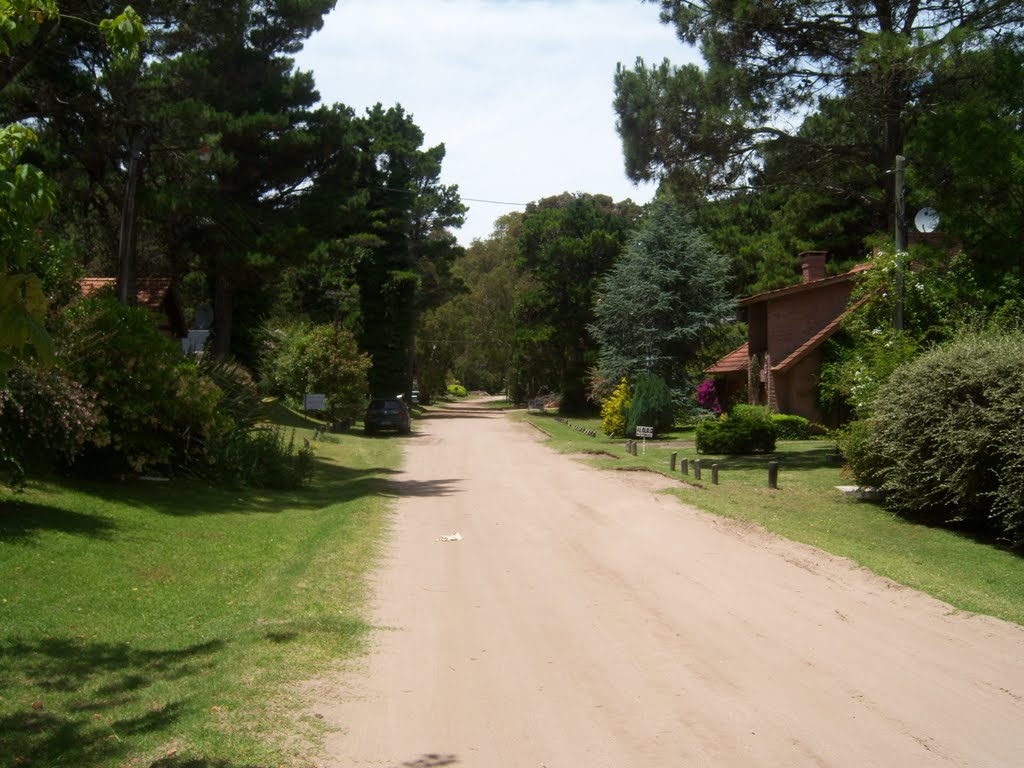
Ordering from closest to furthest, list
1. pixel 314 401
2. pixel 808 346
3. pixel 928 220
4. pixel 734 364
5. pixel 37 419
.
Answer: pixel 37 419 < pixel 928 220 < pixel 808 346 < pixel 314 401 < pixel 734 364

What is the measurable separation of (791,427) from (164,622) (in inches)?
1107

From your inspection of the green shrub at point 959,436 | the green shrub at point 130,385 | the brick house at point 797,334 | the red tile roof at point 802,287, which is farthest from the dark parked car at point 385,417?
the green shrub at point 959,436

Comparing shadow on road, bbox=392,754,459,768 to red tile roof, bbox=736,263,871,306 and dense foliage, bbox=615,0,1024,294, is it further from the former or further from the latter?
red tile roof, bbox=736,263,871,306

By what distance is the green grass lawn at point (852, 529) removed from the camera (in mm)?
10539

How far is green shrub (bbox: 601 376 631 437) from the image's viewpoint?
40.3 metres

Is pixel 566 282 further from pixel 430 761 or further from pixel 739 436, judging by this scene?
pixel 430 761

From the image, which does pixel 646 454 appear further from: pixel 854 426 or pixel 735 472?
pixel 854 426

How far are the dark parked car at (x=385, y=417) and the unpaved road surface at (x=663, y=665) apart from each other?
27.6 meters

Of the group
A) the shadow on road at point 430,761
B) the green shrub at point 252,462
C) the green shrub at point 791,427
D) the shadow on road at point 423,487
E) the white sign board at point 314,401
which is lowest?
the shadow on road at point 430,761

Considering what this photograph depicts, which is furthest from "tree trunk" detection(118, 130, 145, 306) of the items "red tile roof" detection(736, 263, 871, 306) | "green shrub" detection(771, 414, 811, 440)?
"red tile roof" detection(736, 263, 871, 306)

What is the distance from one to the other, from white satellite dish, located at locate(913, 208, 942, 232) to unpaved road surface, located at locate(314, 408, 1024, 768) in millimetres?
10922

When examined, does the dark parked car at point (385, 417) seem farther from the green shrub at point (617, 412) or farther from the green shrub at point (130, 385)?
the green shrub at point (130, 385)

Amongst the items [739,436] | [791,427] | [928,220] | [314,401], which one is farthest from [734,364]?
[928,220]

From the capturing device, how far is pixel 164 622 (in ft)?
27.9
